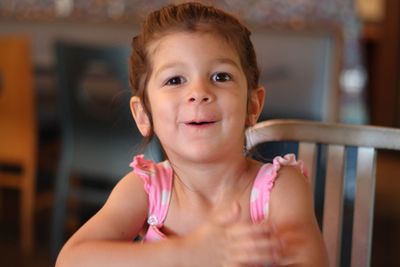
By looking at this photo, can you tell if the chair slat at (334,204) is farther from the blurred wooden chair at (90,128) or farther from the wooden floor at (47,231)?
the wooden floor at (47,231)

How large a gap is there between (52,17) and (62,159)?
140 centimetres

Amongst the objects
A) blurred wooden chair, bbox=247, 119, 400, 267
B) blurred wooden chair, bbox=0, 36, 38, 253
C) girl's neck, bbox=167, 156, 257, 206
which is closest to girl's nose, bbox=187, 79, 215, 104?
girl's neck, bbox=167, 156, 257, 206

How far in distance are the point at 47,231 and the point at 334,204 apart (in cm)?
211

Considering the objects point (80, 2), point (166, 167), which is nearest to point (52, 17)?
point (80, 2)

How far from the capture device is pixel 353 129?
112 centimetres

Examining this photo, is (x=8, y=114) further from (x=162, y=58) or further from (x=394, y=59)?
(x=394, y=59)

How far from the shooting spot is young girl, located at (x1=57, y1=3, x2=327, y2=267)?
867mm

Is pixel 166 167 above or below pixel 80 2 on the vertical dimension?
below

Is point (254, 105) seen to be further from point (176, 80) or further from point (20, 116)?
point (20, 116)

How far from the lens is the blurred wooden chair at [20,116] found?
2.60 meters

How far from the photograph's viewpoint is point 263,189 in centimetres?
97

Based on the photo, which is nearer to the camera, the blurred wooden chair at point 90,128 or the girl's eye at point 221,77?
the girl's eye at point 221,77

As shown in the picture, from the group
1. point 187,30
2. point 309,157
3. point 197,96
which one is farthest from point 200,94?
point 309,157

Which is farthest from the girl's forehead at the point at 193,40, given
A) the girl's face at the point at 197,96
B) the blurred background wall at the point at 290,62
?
the blurred background wall at the point at 290,62
